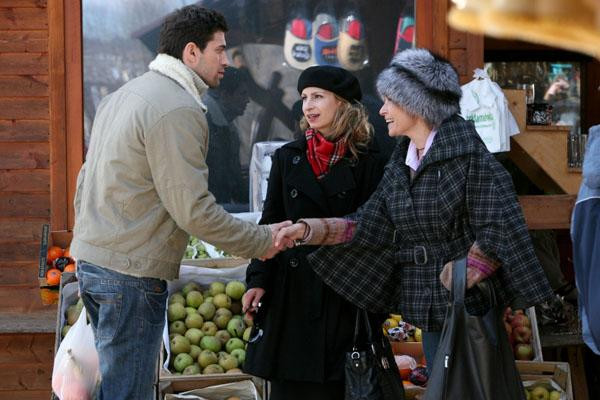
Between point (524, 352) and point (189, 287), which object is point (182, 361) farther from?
Result: point (524, 352)

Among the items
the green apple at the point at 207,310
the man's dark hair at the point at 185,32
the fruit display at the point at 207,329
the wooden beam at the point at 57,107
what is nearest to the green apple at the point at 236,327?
the fruit display at the point at 207,329

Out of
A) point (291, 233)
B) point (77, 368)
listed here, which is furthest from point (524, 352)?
point (77, 368)

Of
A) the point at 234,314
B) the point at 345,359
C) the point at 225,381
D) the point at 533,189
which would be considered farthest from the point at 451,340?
the point at 533,189

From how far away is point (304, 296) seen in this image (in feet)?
11.7

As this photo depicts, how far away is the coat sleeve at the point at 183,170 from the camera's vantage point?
9.37 feet

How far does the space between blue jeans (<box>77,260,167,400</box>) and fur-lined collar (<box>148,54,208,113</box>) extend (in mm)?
657

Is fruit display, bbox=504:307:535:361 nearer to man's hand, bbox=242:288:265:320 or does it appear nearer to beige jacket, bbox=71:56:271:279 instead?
man's hand, bbox=242:288:265:320

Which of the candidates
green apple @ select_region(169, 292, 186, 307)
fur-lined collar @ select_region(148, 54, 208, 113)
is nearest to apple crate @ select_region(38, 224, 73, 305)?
green apple @ select_region(169, 292, 186, 307)

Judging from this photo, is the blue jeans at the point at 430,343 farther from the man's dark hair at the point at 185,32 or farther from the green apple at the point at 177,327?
the green apple at the point at 177,327

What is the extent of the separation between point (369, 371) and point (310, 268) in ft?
1.54

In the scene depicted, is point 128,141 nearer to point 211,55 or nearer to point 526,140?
point 211,55

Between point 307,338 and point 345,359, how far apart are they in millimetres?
171

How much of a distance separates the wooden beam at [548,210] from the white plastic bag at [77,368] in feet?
9.46

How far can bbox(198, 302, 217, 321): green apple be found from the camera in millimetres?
4785
